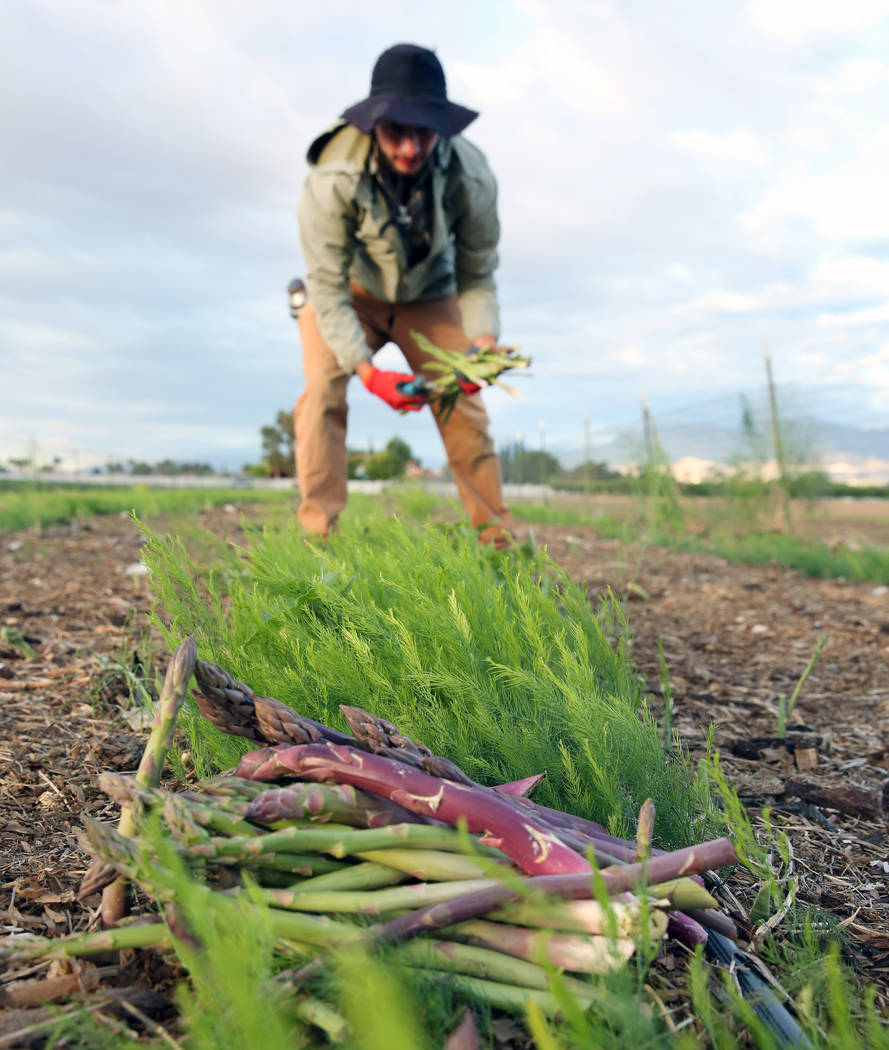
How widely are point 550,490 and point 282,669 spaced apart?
1632 centimetres

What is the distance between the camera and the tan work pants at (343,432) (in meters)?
4.54

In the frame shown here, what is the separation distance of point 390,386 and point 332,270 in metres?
0.75

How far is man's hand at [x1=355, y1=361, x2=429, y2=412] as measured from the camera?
429 cm

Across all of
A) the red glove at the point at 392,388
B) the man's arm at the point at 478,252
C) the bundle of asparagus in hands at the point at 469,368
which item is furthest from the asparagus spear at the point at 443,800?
the man's arm at the point at 478,252

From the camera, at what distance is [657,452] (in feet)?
33.5

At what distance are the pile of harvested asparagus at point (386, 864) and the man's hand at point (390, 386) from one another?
3268 millimetres

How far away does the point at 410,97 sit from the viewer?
3.72 meters

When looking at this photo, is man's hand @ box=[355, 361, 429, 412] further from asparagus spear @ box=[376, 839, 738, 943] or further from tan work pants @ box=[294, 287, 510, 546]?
asparagus spear @ box=[376, 839, 738, 943]

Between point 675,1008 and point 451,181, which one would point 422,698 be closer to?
Result: point 675,1008

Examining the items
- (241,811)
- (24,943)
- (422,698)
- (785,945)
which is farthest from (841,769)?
(24,943)

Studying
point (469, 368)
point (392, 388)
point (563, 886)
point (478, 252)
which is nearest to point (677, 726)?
point (563, 886)

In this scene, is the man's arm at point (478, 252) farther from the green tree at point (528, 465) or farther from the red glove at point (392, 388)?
the green tree at point (528, 465)

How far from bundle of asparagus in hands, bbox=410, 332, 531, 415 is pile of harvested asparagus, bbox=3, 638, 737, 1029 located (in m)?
3.07

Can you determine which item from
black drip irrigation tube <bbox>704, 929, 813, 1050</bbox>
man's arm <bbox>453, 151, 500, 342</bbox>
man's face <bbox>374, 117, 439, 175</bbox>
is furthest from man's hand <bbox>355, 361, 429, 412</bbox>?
black drip irrigation tube <bbox>704, 929, 813, 1050</bbox>
